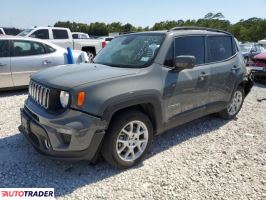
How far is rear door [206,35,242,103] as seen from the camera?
4785 millimetres

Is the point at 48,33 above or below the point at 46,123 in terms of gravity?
above

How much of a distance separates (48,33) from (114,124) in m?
10.9

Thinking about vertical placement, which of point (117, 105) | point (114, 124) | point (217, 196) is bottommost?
point (217, 196)

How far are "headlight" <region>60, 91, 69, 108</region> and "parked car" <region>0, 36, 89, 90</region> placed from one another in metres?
4.18

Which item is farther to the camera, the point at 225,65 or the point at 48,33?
the point at 48,33

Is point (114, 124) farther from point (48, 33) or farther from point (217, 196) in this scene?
point (48, 33)

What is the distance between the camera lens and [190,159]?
3924 mm

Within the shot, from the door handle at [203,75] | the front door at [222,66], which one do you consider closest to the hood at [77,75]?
the door handle at [203,75]

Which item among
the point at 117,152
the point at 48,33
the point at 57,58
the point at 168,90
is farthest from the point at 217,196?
the point at 48,33

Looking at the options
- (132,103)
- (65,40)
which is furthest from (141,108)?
(65,40)

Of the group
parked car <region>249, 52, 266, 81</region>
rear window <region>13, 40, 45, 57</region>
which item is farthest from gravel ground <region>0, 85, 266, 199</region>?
parked car <region>249, 52, 266, 81</region>

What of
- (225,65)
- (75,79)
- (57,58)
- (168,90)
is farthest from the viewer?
(57,58)

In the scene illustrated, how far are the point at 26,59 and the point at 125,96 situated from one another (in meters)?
4.76

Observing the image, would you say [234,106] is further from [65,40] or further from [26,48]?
[65,40]
